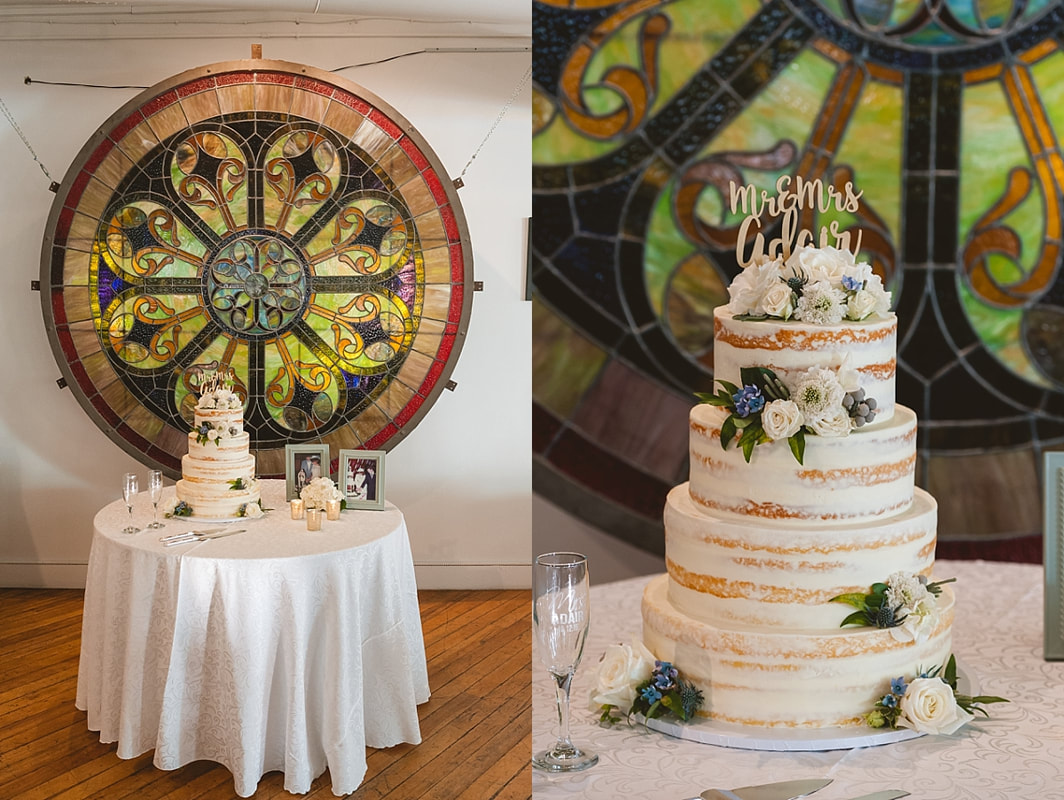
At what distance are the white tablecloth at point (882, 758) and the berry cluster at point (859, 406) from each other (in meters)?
0.60

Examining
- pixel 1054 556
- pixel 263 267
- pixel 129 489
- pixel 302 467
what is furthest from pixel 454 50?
pixel 1054 556

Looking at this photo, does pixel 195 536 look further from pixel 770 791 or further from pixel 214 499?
pixel 770 791

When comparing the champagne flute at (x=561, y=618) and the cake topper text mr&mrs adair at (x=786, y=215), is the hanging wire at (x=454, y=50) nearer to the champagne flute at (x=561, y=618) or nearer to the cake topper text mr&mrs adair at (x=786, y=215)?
the cake topper text mr&mrs adair at (x=786, y=215)

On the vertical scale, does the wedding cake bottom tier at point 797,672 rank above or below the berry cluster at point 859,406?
below

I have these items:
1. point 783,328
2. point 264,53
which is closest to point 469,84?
point 264,53

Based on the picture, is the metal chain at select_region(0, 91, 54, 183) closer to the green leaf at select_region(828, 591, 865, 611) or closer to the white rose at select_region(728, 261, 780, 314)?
the white rose at select_region(728, 261, 780, 314)

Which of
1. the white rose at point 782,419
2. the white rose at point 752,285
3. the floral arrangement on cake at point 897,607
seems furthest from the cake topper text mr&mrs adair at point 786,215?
the floral arrangement on cake at point 897,607

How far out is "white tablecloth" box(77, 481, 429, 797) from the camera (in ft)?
8.74

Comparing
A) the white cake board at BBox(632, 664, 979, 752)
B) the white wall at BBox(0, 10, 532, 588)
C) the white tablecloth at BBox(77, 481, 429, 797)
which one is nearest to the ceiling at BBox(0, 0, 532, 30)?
the white wall at BBox(0, 10, 532, 588)

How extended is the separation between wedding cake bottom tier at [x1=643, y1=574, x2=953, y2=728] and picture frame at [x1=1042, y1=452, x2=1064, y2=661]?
0.53 meters

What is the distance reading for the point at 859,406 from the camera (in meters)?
1.96

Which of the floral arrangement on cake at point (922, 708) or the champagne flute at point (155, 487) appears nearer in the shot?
the floral arrangement on cake at point (922, 708)

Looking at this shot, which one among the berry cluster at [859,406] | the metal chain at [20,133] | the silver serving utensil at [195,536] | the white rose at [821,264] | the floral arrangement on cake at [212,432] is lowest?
the silver serving utensil at [195,536]

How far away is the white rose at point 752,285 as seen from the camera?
2.06 meters
